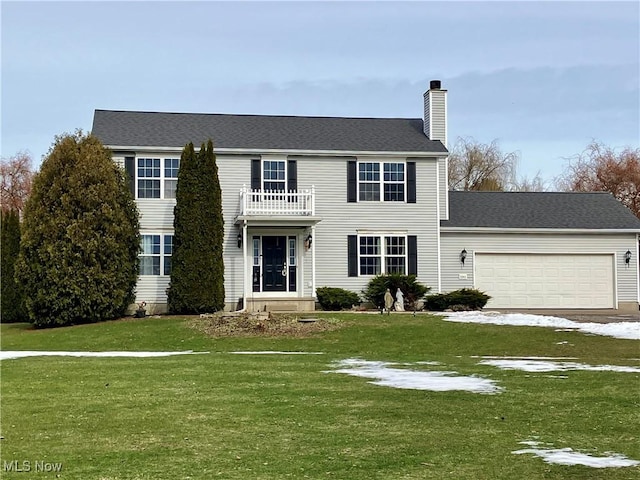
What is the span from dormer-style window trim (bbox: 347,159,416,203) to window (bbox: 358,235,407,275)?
139 cm

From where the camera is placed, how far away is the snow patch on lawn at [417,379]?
10.9 m

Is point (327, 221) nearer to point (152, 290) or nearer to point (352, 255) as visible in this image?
point (352, 255)

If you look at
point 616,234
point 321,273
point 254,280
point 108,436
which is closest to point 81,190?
point 254,280

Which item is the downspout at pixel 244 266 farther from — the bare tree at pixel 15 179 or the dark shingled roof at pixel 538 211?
the bare tree at pixel 15 179

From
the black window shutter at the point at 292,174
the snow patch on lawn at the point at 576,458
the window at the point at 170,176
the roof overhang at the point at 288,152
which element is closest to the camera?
the snow patch on lawn at the point at 576,458

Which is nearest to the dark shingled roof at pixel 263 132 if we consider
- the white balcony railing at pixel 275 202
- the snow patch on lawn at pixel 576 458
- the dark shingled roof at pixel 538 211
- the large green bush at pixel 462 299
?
the white balcony railing at pixel 275 202

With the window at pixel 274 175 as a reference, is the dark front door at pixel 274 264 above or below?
below

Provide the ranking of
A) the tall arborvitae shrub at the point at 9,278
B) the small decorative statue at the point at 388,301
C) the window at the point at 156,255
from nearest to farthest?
the small decorative statue at the point at 388,301 → the window at the point at 156,255 → the tall arborvitae shrub at the point at 9,278

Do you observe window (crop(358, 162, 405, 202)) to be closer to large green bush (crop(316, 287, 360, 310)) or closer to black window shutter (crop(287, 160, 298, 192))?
black window shutter (crop(287, 160, 298, 192))

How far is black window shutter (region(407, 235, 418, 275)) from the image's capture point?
1062 inches

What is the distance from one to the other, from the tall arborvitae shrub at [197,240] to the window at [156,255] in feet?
5.34

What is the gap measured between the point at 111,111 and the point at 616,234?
19061mm

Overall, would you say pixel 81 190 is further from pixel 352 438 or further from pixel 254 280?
pixel 352 438

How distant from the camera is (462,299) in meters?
26.0
